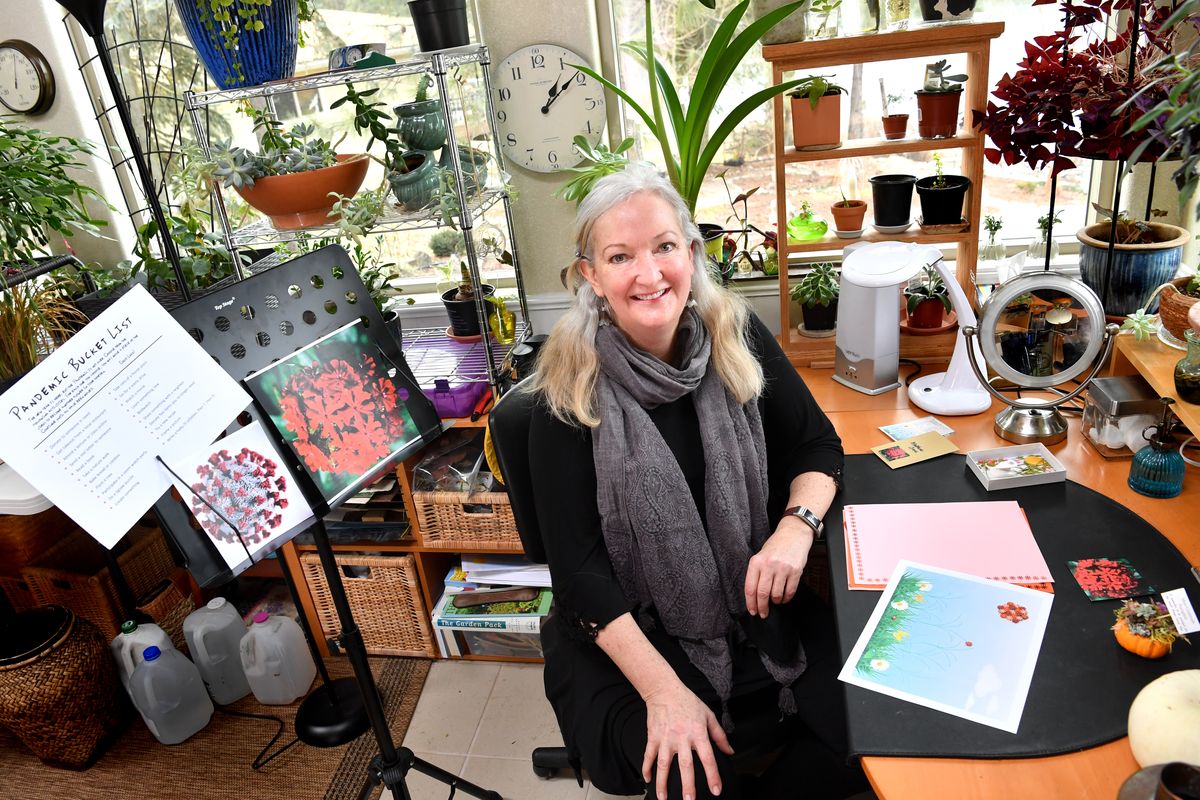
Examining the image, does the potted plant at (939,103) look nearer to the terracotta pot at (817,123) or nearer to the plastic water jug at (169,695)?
the terracotta pot at (817,123)

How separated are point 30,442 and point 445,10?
4.02 feet

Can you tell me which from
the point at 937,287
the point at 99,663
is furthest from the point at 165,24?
the point at 937,287

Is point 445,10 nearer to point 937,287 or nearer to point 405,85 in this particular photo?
point 405,85

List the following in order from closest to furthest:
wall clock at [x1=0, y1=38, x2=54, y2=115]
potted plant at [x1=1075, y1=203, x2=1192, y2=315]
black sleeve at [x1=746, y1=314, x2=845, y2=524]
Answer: black sleeve at [x1=746, y1=314, x2=845, y2=524], potted plant at [x1=1075, y1=203, x2=1192, y2=315], wall clock at [x1=0, y1=38, x2=54, y2=115]

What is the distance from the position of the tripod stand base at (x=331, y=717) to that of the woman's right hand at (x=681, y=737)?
1.03 m

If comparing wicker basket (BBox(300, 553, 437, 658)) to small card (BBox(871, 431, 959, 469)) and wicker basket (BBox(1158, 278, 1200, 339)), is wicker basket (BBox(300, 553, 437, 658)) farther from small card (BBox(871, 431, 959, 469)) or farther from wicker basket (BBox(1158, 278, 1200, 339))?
wicker basket (BBox(1158, 278, 1200, 339))

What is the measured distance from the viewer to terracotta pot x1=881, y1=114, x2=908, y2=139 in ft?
6.25

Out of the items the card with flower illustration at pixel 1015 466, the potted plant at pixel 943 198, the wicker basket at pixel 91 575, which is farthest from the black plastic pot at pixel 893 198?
the wicker basket at pixel 91 575

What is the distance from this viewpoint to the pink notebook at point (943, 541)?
4.17 ft

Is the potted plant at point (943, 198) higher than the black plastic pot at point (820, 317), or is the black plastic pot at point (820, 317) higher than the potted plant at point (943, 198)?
the potted plant at point (943, 198)

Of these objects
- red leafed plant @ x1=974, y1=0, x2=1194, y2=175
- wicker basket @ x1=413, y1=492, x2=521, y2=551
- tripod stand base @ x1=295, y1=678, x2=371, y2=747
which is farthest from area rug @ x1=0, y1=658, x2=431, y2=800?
red leafed plant @ x1=974, y1=0, x2=1194, y2=175

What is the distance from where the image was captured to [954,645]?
1.14 metres

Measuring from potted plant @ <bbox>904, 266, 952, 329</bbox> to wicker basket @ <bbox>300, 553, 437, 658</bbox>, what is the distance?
1.36m

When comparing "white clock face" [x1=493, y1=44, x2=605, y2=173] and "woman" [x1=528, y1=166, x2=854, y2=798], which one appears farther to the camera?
"white clock face" [x1=493, y1=44, x2=605, y2=173]
